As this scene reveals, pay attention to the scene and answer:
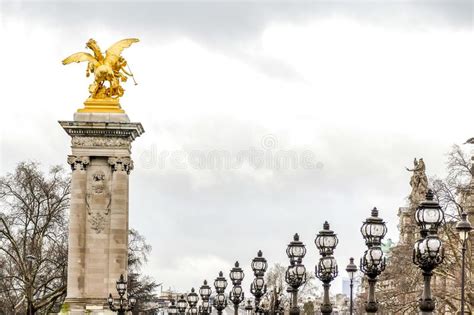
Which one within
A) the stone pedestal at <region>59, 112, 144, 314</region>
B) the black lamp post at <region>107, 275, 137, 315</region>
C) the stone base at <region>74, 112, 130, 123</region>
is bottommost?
the black lamp post at <region>107, 275, 137, 315</region>

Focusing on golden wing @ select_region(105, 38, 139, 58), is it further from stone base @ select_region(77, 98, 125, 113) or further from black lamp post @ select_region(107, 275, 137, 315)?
black lamp post @ select_region(107, 275, 137, 315)

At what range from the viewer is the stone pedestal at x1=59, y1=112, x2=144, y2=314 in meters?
62.2

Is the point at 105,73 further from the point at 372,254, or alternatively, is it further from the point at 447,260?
the point at 372,254

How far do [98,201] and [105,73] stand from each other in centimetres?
604

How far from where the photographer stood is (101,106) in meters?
64.1

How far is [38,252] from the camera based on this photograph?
281 ft

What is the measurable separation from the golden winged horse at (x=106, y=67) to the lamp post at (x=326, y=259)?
28089mm

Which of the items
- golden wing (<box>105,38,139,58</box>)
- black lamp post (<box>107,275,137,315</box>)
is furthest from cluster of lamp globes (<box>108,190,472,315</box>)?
golden wing (<box>105,38,139,58</box>)

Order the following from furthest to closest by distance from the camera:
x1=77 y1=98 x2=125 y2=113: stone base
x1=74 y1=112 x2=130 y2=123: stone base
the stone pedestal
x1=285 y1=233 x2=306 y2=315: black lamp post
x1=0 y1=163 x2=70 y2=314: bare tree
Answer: x1=0 y1=163 x2=70 y2=314: bare tree < x1=77 y1=98 x2=125 y2=113: stone base < x1=74 y1=112 x2=130 y2=123: stone base < the stone pedestal < x1=285 y1=233 x2=306 y2=315: black lamp post

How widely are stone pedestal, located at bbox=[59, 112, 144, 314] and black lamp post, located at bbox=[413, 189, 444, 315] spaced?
35475 millimetres

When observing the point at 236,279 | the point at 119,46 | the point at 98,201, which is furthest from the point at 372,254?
the point at 119,46

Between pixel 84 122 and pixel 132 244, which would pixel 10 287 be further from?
pixel 84 122

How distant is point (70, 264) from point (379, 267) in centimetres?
3088

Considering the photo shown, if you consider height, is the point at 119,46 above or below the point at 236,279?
above
